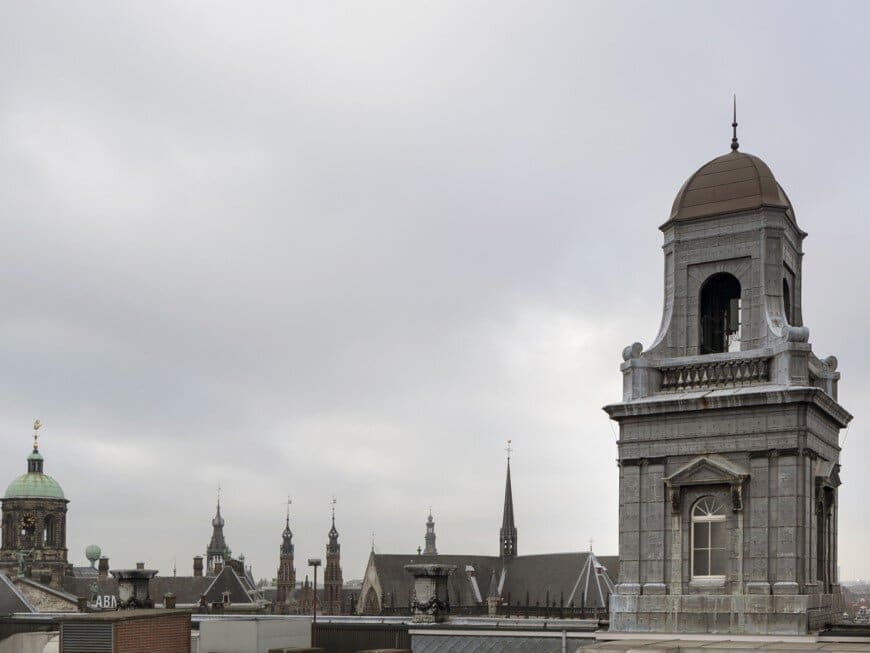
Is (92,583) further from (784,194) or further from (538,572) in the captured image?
(784,194)

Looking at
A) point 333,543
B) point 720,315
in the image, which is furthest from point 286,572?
point 720,315

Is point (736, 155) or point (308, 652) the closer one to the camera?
point (736, 155)

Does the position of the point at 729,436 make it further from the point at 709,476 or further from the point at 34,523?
the point at 34,523

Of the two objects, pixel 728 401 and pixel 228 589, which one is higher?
pixel 728 401

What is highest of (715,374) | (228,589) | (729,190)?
Result: (729,190)

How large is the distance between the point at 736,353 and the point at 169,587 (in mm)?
118300

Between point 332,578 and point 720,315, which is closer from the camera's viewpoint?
point 720,315

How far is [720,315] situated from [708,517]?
4.11 meters

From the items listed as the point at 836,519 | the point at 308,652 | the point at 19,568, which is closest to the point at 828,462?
the point at 836,519

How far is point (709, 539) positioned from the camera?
2019 centimetres

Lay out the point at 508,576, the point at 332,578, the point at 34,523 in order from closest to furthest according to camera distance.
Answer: the point at 34,523, the point at 508,576, the point at 332,578

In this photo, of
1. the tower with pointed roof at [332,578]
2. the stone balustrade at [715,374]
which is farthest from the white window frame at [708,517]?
the tower with pointed roof at [332,578]

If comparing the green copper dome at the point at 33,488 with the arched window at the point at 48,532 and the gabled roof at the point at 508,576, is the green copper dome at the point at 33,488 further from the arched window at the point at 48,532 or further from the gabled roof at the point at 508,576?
the gabled roof at the point at 508,576

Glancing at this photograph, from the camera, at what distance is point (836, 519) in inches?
855
